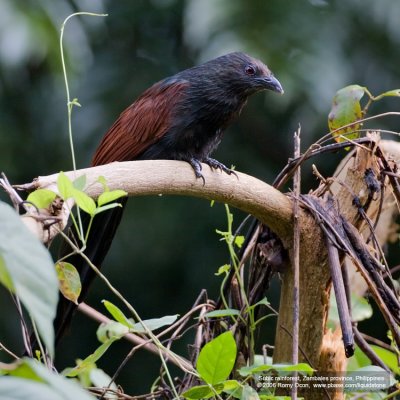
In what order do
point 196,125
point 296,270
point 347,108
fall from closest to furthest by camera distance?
point 296,270 → point 347,108 → point 196,125

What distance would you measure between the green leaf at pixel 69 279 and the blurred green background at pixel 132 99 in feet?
10.4

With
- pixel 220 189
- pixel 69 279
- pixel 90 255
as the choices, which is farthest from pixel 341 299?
pixel 90 255

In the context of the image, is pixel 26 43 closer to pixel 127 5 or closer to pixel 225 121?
pixel 225 121

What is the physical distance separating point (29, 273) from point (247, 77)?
210 centimetres

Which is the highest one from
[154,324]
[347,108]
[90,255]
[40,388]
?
[40,388]

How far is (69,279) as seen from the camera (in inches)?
45.4

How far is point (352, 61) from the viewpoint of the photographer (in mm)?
4875

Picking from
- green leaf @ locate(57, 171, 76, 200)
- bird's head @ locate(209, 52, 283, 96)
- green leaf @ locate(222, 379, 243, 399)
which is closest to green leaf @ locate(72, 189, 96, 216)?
green leaf @ locate(57, 171, 76, 200)

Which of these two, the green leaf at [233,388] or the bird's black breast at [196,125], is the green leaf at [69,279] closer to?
the green leaf at [233,388]

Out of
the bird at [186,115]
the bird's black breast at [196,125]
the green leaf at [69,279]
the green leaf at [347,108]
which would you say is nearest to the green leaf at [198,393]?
the green leaf at [69,279]

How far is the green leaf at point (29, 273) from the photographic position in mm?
463

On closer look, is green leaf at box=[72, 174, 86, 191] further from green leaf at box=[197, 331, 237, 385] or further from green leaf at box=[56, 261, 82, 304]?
green leaf at box=[197, 331, 237, 385]

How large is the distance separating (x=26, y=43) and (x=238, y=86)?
1.14 meters

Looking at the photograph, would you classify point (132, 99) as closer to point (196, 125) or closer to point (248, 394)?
point (196, 125)
